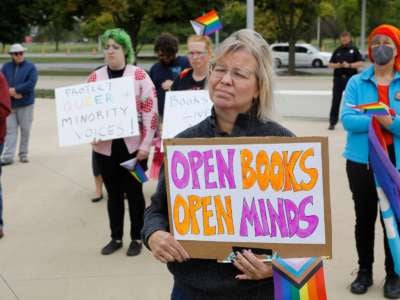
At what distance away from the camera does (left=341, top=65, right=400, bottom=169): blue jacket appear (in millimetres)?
3885

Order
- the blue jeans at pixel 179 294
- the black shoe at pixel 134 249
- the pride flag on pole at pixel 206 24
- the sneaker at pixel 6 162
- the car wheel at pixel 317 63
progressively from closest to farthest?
the blue jeans at pixel 179 294
the black shoe at pixel 134 249
the pride flag on pole at pixel 206 24
the sneaker at pixel 6 162
the car wheel at pixel 317 63

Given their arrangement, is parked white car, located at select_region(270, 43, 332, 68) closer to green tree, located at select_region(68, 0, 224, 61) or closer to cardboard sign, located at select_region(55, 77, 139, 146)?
green tree, located at select_region(68, 0, 224, 61)

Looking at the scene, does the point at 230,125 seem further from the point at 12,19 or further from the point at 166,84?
the point at 12,19

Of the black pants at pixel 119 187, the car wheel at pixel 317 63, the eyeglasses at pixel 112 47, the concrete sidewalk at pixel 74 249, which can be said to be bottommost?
the car wheel at pixel 317 63

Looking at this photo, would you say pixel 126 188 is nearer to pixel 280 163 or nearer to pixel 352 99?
pixel 352 99

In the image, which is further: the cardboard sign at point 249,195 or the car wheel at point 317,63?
the car wheel at point 317,63

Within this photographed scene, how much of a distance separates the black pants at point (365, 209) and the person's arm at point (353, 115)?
10.8 inches

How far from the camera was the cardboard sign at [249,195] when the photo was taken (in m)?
1.96

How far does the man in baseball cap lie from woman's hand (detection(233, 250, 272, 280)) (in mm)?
7476

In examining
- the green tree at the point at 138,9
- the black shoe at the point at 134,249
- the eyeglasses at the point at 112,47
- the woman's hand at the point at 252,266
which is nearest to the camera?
the woman's hand at the point at 252,266

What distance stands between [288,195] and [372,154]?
1.91 m

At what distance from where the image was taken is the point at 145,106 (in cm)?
496

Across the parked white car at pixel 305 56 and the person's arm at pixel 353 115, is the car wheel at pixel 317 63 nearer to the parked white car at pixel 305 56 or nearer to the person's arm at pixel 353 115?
the parked white car at pixel 305 56

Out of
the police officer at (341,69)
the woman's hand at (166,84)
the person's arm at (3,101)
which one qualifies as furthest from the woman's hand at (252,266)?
the police officer at (341,69)
